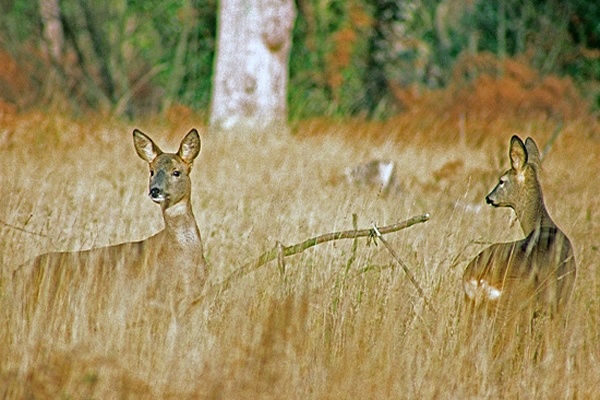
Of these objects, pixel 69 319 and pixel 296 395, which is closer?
pixel 296 395

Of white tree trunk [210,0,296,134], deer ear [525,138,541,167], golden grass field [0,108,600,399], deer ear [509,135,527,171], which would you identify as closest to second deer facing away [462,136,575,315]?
golden grass field [0,108,600,399]

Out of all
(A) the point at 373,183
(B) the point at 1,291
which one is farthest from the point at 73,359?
(A) the point at 373,183

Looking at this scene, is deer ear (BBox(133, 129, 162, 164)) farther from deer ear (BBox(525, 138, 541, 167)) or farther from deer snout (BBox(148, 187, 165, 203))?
deer ear (BBox(525, 138, 541, 167))

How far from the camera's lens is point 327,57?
16094mm

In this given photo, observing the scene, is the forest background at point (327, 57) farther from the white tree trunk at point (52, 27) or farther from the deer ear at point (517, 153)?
the deer ear at point (517, 153)

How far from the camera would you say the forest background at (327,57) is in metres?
12.5

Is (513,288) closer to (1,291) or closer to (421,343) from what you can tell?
(421,343)

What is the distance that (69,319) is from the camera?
13.7 feet

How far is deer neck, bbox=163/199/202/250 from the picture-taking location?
452cm

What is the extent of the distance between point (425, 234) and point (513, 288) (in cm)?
142

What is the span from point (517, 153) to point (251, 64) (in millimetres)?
6617

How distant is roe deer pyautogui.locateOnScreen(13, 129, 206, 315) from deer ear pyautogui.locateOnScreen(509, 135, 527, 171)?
1609 mm

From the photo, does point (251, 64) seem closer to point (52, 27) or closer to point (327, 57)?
point (327, 57)

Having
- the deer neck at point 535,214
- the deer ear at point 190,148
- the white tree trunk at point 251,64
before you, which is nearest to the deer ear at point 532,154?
the deer neck at point 535,214
